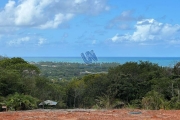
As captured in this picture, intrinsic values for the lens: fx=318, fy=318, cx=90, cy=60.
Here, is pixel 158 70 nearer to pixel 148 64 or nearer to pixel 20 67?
pixel 148 64

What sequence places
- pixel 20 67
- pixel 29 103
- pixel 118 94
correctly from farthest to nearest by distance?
1. pixel 20 67
2. pixel 118 94
3. pixel 29 103

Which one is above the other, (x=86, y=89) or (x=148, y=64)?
(x=148, y=64)

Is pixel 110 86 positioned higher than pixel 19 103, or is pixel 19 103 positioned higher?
pixel 19 103

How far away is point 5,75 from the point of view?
20.4 m

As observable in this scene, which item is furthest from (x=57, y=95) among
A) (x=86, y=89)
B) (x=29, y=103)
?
(x=29, y=103)

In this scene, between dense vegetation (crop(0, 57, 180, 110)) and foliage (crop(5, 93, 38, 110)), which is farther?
dense vegetation (crop(0, 57, 180, 110))

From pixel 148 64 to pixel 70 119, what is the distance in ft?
77.4

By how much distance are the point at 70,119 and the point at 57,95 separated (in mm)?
22172

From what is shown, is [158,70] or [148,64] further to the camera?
[148,64]

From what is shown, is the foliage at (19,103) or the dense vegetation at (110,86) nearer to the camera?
the foliage at (19,103)

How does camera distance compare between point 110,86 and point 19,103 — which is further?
point 110,86

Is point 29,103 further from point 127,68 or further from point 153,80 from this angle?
point 127,68

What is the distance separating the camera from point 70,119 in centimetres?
816

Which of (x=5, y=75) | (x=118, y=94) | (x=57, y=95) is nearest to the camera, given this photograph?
(x=5, y=75)
